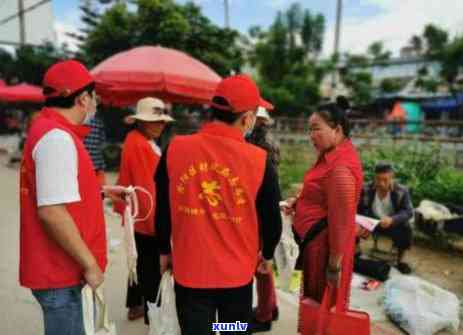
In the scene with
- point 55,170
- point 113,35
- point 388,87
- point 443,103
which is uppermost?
point 388,87

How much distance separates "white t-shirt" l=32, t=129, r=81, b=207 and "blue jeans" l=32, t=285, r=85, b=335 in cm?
40

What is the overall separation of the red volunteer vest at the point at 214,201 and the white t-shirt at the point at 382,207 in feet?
9.91

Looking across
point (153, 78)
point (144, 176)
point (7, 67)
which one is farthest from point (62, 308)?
point (7, 67)

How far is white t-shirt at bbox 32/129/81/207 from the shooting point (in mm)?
1492

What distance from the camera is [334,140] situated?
2.39 m

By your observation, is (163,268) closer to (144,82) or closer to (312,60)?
(144,82)

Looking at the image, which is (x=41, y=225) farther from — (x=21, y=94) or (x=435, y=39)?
(x=435, y=39)

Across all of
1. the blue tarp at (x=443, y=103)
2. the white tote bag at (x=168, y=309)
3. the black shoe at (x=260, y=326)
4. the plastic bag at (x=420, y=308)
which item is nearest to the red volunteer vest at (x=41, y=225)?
the white tote bag at (x=168, y=309)

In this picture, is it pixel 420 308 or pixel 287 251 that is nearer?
pixel 287 251

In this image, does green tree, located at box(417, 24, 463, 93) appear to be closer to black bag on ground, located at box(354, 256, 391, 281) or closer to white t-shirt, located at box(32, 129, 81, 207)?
black bag on ground, located at box(354, 256, 391, 281)

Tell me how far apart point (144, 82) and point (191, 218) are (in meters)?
3.77

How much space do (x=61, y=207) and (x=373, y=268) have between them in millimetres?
3613

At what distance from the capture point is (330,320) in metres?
2.34

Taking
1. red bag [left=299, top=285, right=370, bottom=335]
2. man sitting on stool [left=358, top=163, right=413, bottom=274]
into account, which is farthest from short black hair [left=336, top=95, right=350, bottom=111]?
man sitting on stool [left=358, top=163, right=413, bottom=274]
